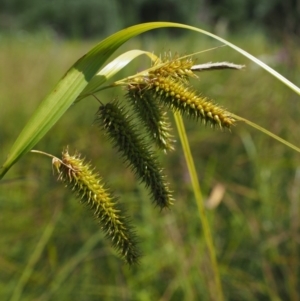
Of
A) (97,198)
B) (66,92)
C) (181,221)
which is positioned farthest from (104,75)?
(181,221)

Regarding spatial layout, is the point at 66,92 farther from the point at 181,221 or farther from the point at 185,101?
the point at 181,221

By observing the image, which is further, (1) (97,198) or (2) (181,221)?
(2) (181,221)

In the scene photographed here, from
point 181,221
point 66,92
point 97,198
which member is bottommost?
point 181,221

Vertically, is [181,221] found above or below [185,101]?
below

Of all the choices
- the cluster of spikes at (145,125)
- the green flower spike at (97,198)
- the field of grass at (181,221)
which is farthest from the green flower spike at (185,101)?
the field of grass at (181,221)

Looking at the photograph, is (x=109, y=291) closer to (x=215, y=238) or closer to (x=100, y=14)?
(x=215, y=238)

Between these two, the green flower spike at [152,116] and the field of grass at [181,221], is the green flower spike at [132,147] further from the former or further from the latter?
the field of grass at [181,221]

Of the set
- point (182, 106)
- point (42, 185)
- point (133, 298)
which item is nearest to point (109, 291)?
point (133, 298)

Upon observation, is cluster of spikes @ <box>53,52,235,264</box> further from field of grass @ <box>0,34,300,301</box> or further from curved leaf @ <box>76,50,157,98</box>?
field of grass @ <box>0,34,300,301</box>
